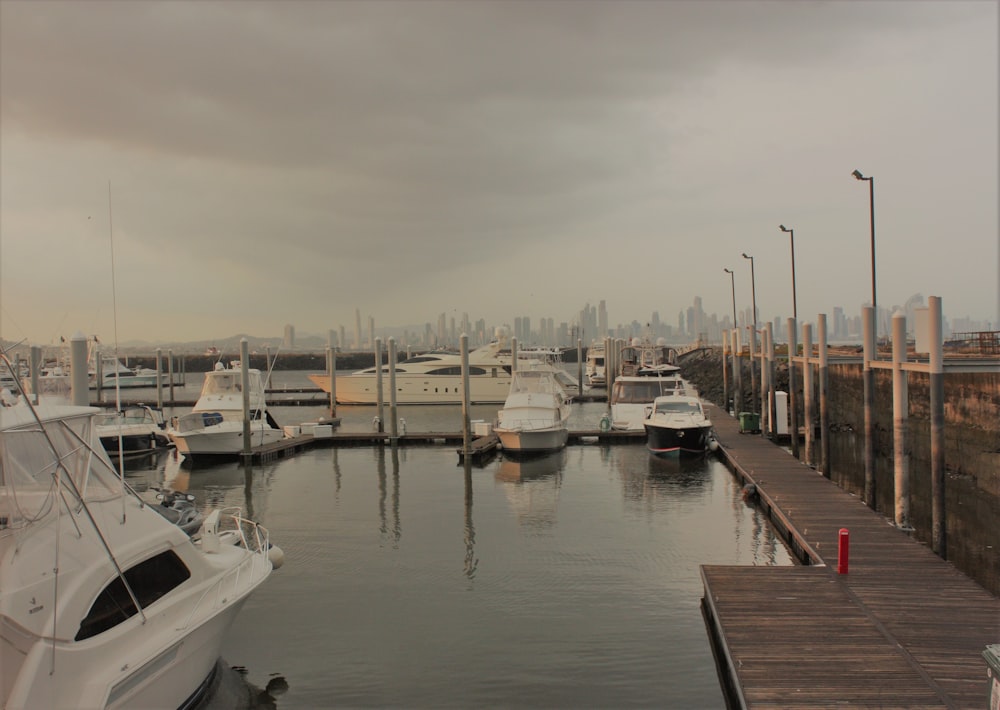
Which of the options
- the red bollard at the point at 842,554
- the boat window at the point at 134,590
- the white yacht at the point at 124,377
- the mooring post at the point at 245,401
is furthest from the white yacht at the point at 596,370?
the boat window at the point at 134,590

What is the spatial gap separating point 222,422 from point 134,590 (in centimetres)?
2240

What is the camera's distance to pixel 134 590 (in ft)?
25.4

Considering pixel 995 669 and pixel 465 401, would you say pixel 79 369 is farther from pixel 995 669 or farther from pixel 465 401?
pixel 465 401

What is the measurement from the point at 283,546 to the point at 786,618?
1089cm

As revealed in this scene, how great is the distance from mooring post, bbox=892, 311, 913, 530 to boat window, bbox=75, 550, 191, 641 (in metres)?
12.6

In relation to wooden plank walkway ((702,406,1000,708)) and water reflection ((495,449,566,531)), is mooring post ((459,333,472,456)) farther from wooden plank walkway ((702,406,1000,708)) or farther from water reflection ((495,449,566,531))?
wooden plank walkway ((702,406,1000,708))

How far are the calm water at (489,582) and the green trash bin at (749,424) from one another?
5743 mm

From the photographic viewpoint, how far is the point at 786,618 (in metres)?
9.45

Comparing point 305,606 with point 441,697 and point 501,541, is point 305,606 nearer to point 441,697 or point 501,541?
point 441,697

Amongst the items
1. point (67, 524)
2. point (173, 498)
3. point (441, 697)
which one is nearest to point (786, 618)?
point (441, 697)

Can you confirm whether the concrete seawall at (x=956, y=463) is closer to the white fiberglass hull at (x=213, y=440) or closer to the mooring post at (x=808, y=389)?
the mooring post at (x=808, y=389)

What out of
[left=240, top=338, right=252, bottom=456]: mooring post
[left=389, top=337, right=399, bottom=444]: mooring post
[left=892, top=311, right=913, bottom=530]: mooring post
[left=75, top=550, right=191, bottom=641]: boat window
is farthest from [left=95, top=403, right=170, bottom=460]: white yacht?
[left=892, top=311, right=913, bottom=530]: mooring post

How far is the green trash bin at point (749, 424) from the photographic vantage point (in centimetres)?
3059

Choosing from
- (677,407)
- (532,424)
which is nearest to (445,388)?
(532,424)
